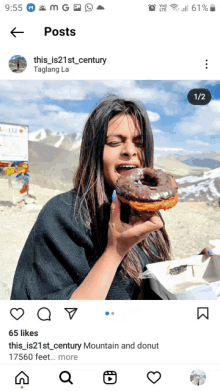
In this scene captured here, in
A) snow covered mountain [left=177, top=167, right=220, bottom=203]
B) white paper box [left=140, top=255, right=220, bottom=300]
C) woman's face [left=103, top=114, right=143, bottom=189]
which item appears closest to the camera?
white paper box [left=140, top=255, right=220, bottom=300]

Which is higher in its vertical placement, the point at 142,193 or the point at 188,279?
the point at 142,193

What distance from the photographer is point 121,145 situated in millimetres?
1441

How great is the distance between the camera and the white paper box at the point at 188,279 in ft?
4.23
